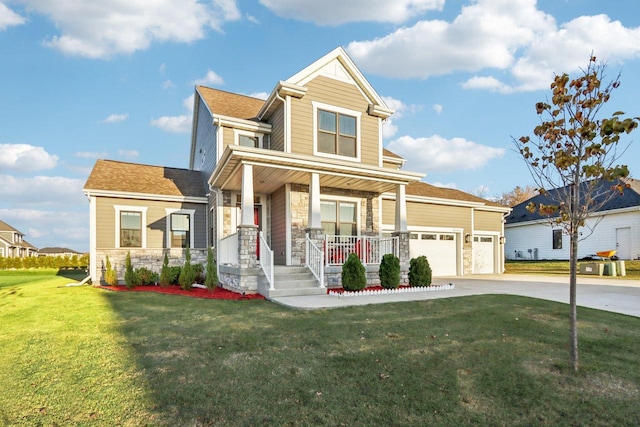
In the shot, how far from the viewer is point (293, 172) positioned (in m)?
9.97

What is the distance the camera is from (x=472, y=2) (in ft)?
31.3

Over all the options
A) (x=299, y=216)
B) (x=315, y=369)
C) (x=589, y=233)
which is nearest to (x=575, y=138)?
(x=315, y=369)

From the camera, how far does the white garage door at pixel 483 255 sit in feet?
55.7

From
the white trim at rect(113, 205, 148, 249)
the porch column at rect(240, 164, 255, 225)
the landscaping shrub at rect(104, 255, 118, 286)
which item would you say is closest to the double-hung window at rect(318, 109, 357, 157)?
the porch column at rect(240, 164, 255, 225)

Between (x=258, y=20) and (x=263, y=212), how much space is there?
7.00 meters

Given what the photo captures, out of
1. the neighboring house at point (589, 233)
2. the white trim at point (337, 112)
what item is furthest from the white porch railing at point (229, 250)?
the neighboring house at point (589, 233)

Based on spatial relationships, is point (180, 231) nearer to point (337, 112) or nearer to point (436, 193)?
point (337, 112)

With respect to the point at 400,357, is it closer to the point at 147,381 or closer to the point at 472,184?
the point at 147,381

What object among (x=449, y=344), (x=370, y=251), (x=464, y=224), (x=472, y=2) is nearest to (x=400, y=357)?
(x=449, y=344)

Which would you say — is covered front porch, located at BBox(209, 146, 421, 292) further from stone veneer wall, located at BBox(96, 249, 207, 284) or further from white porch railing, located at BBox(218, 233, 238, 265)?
stone veneer wall, located at BBox(96, 249, 207, 284)

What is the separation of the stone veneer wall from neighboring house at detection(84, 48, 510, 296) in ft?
0.12

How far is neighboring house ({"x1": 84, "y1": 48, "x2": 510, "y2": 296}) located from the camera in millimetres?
9539

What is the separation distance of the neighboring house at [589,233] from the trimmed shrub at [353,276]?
10.3 meters

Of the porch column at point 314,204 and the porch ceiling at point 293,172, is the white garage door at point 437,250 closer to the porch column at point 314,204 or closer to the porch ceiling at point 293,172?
Answer: the porch ceiling at point 293,172
